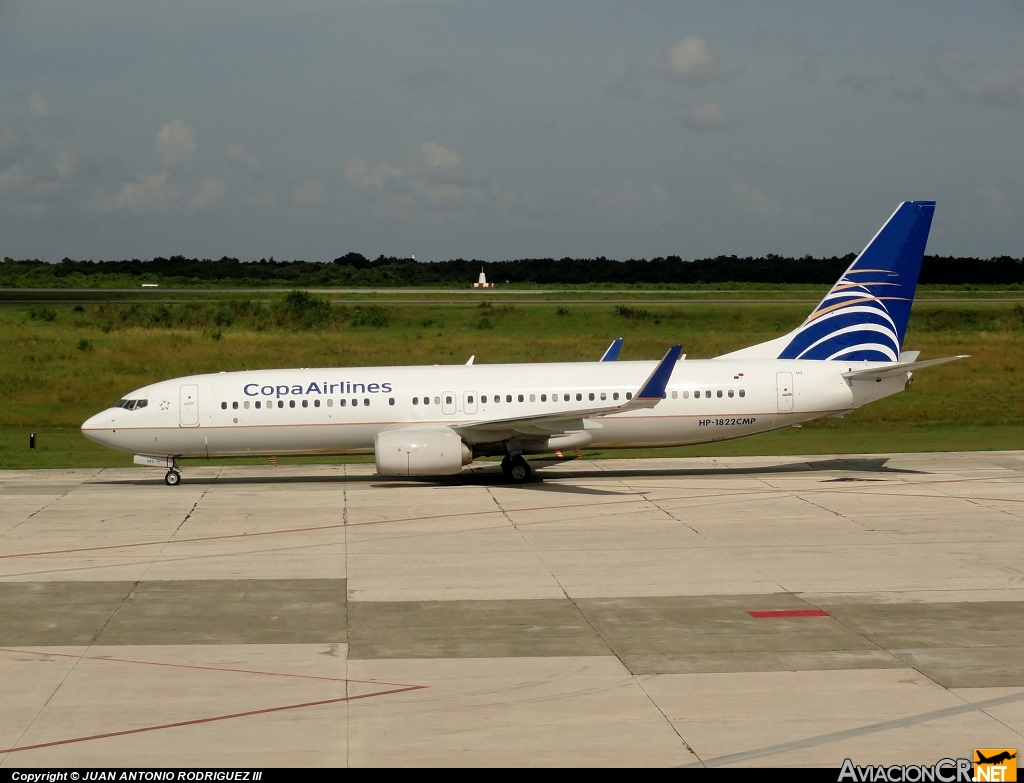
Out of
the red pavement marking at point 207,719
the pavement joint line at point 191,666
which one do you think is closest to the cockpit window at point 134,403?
the pavement joint line at point 191,666

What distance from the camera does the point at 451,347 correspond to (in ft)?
209

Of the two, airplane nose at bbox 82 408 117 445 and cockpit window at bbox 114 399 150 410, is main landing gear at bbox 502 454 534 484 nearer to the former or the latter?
cockpit window at bbox 114 399 150 410

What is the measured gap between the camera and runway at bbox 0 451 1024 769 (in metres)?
12.9

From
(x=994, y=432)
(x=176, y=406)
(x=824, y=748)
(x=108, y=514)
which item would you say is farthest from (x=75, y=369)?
(x=824, y=748)

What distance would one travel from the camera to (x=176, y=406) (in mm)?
32719

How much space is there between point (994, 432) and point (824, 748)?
35.0m

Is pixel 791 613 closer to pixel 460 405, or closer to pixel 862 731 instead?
pixel 862 731

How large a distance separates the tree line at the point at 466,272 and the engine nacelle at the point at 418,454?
100132 millimetres

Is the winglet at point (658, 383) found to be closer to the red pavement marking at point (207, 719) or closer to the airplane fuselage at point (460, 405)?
the airplane fuselage at point (460, 405)

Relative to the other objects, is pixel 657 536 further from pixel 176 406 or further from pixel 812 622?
pixel 176 406

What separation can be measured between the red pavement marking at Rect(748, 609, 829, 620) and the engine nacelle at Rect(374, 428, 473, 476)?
46.5 feet

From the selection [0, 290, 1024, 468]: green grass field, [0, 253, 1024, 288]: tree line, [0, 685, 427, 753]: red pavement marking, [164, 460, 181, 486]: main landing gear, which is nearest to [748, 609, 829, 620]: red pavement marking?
[0, 685, 427, 753]: red pavement marking

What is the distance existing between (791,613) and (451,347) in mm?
46290

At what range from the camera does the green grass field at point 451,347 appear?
43.8 meters
